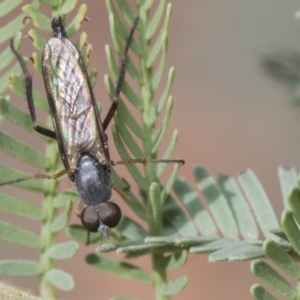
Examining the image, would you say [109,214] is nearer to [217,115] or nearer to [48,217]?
[48,217]

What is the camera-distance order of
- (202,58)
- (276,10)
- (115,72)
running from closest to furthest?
(115,72)
(276,10)
(202,58)

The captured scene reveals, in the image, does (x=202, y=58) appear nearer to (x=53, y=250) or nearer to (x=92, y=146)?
(x=92, y=146)

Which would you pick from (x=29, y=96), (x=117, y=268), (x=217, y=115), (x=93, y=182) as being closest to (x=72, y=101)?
(x=93, y=182)

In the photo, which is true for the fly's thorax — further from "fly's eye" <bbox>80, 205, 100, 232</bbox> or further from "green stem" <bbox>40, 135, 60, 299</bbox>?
"green stem" <bbox>40, 135, 60, 299</bbox>

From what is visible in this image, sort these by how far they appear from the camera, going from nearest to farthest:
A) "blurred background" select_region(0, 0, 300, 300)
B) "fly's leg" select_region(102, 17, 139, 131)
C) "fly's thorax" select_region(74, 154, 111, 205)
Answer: "fly's leg" select_region(102, 17, 139, 131)
"fly's thorax" select_region(74, 154, 111, 205)
"blurred background" select_region(0, 0, 300, 300)

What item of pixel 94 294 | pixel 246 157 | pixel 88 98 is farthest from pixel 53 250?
pixel 246 157

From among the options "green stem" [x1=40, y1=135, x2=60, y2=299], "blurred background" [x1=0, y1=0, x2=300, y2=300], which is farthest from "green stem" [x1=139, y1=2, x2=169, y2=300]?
"blurred background" [x1=0, y1=0, x2=300, y2=300]
